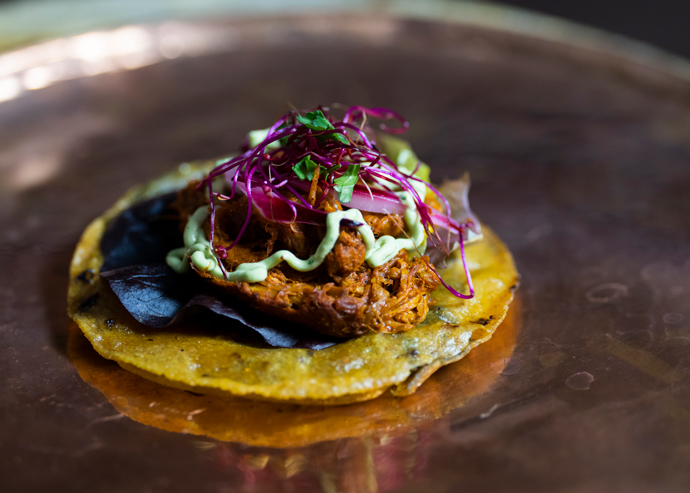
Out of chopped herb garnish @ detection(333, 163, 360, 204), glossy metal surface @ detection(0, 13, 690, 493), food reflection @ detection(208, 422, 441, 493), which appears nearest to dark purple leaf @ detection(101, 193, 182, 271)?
glossy metal surface @ detection(0, 13, 690, 493)

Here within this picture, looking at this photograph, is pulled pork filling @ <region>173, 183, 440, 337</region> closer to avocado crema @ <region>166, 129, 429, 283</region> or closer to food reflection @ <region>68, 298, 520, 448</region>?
avocado crema @ <region>166, 129, 429, 283</region>

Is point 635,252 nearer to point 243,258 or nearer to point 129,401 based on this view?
point 243,258

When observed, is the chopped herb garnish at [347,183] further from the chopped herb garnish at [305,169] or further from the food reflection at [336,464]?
the food reflection at [336,464]

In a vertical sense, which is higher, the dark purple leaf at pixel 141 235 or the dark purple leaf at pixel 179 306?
the dark purple leaf at pixel 141 235

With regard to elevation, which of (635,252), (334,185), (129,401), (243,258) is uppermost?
(334,185)

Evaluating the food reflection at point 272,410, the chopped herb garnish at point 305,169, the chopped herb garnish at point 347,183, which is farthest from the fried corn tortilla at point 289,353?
the chopped herb garnish at point 305,169

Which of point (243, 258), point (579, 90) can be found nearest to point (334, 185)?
point (243, 258)
